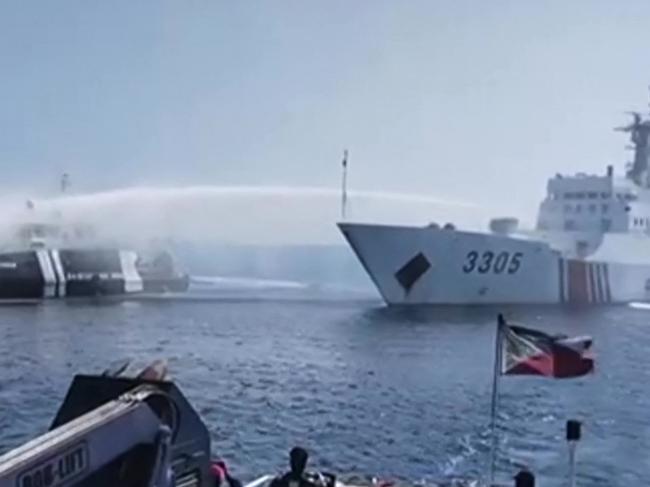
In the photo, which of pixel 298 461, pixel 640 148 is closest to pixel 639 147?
pixel 640 148

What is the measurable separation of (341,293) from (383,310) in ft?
131

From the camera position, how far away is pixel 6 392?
41.0 metres

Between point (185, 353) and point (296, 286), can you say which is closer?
point (185, 353)

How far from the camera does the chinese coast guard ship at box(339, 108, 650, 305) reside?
293 feet

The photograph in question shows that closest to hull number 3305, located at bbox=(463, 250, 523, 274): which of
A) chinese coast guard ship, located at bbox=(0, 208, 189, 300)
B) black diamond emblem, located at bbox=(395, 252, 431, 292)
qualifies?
black diamond emblem, located at bbox=(395, 252, 431, 292)

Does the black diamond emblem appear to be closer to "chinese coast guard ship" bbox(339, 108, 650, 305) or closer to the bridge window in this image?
"chinese coast guard ship" bbox(339, 108, 650, 305)

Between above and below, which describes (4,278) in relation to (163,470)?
below

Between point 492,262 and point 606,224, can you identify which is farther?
point 606,224

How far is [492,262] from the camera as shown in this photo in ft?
299

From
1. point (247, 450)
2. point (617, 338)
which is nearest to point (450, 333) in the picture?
point (617, 338)

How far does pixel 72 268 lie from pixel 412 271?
38.6m

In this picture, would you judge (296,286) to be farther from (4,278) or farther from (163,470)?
(163,470)

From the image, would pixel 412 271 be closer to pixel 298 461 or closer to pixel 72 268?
pixel 72 268

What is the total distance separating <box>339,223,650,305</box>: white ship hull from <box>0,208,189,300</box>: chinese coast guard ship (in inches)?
1248
